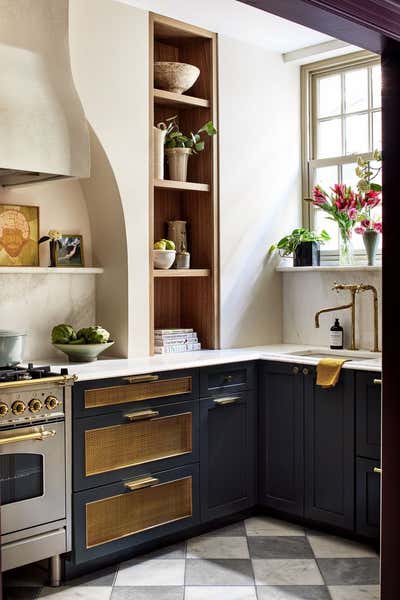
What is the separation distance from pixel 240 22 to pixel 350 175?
1126 mm

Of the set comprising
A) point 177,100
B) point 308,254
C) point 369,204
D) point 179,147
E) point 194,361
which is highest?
point 177,100

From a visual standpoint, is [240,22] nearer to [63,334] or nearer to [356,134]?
[356,134]

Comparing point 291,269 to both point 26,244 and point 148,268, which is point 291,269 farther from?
point 26,244

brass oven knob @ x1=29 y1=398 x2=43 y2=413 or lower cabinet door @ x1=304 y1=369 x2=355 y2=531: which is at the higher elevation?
brass oven knob @ x1=29 y1=398 x2=43 y2=413

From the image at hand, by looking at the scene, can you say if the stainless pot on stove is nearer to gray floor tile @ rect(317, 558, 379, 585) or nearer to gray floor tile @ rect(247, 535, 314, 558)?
gray floor tile @ rect(247, 535, 314, 558)

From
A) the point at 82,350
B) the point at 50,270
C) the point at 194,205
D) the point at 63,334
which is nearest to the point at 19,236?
the point at 50,270

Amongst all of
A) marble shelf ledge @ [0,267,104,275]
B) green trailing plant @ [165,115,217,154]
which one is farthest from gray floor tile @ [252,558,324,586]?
green trailing plant @ [165,115,217,154]

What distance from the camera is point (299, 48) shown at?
4625 mm

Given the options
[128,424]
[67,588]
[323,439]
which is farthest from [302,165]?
[67,588]

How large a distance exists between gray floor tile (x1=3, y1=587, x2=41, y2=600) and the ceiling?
2.85 meters

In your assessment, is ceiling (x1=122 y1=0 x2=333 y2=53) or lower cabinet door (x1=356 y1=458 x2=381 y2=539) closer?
lower cabinet door (x1=356 y1=458 x2=381 y2=539)

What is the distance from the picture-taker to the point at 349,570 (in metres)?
3.37

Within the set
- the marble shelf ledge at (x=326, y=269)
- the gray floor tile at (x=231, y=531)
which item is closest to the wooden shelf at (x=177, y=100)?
the marble shelf ledge at (x=326, y=269)

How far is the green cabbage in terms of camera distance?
3.70 metres
